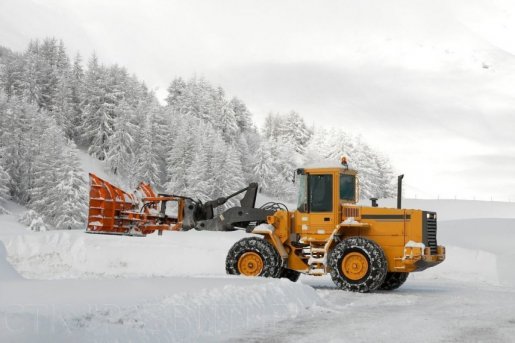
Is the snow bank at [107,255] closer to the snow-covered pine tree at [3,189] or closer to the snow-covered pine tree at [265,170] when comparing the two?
the snow-covered pine tree at [3,189]

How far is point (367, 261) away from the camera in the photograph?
16297 mm

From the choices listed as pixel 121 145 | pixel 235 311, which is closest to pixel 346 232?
pixel 235 311

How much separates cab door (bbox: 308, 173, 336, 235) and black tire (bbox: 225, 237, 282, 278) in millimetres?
1238

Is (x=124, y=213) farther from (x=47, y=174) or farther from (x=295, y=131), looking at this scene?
(x=295, y=131)

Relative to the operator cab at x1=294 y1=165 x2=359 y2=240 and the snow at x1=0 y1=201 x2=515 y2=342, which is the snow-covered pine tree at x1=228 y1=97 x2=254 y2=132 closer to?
the snow at x1=0 y1=201 x2=515 y2=342

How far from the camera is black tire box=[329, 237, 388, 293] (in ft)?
52.7

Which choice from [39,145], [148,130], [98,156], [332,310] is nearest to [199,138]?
[148,130]

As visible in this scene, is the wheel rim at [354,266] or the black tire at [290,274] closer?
the wheel rim at [354,266]

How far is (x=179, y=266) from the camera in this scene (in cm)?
2497

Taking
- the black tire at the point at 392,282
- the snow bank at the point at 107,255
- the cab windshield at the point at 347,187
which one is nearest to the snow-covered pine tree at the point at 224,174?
the snow bank at the point at 107,255

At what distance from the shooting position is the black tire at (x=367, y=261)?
16.1m

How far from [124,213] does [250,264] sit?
4.38 m

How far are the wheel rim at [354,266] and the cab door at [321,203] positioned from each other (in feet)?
3.41

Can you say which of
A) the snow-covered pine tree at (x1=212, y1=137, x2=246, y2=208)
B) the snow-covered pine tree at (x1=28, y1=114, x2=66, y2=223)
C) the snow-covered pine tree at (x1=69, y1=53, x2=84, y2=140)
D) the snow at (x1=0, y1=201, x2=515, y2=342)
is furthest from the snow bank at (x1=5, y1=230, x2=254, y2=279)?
the snow-covered pine tree at (x1=69, y1=53, x2=84, y2=140)
